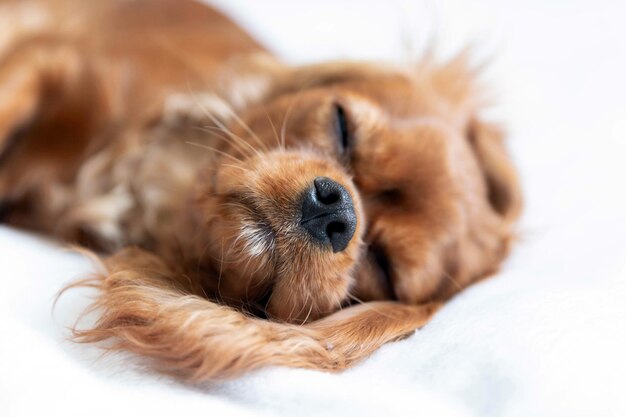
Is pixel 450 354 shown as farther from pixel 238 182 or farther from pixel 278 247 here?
pixel 238 182

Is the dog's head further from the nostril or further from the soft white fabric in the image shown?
the soft white fabric

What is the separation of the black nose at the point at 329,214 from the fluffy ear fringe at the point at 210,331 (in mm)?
147

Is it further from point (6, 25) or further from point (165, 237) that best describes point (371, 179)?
point (6, 25)

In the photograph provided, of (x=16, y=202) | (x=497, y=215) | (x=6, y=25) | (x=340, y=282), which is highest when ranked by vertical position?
(x=6, y=25)

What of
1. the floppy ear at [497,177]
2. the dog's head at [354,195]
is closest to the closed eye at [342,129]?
the dog's head at [354,195]

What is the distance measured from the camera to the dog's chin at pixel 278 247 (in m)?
1.14

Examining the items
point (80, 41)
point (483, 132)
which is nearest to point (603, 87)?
point (483, 132)

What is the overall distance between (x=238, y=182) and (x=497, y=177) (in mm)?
803

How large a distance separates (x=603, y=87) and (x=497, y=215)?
1.16 m

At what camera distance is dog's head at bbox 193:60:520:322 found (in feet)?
3.79

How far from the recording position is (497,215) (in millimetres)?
1704

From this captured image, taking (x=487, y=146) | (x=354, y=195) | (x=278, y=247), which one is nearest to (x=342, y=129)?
(x=354, y=195)

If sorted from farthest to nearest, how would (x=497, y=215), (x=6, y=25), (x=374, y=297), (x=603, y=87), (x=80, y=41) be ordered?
(x=603, y=87), (x=6, y=25), (x=80, y=41), (x=497, y=215), (x=374, y=297)

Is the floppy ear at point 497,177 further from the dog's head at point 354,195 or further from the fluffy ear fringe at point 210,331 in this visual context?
the fluffy ear fringe at point 210,331
